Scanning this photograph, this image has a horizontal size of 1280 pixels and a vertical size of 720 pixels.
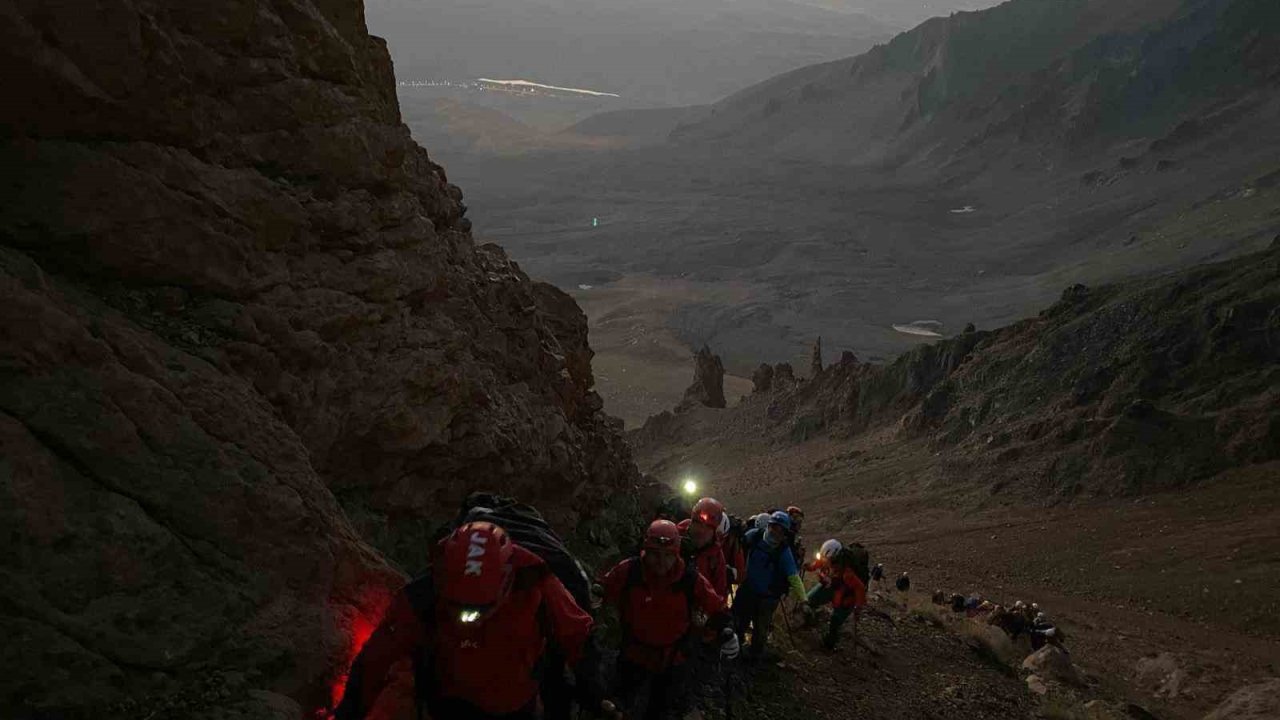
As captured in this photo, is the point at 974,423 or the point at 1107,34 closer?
the point at 974,423

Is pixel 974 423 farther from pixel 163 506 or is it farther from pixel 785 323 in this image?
pixel 785 323

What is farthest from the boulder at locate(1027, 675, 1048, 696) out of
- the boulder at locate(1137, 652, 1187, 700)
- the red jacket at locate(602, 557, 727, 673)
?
the red jacket at locate(602, 557, 727, 673)

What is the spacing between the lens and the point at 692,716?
23.7ft

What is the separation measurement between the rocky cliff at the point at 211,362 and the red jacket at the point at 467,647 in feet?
1.45

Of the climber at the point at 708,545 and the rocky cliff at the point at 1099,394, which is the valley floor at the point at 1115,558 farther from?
the climber at the point at 708,545

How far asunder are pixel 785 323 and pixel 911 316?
36.2 ft

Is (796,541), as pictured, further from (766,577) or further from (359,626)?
(359,626)

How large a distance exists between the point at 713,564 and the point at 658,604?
1313 mm

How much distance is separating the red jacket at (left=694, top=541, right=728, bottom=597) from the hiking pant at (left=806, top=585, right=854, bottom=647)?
312 cm

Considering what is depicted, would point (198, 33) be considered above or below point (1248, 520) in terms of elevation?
above

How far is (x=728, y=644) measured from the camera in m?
6.33

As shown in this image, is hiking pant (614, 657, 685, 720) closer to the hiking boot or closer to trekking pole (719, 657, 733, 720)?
trekking pole (719, 657, 733, 720)

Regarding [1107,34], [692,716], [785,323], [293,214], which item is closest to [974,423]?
[692,716]

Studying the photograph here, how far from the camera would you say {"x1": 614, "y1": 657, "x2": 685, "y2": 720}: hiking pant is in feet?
20.8
